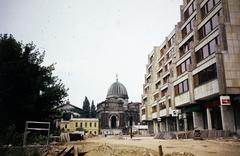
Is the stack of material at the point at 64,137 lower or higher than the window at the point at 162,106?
lower

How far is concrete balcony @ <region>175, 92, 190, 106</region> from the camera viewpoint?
32.6 m

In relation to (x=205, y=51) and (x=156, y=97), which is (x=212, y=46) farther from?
(x=156, y=97)

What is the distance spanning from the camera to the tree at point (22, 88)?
19.2m

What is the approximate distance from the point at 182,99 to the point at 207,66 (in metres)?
7.99

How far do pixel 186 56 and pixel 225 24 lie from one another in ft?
30.6

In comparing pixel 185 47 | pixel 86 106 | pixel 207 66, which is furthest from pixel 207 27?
pixel 86 106

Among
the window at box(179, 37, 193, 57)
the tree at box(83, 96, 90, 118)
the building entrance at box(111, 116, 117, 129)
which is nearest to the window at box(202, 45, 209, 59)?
the window at box(179, 37, 193, 57)

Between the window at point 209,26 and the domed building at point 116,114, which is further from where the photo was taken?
the domed building at point 116,114

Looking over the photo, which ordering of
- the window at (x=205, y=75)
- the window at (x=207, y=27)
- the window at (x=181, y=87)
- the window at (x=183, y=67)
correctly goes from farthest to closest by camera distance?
the window at (x=183, y=67) → the window at (x=181, y=87) → the window at (x=207, y=27) → the window at (x=205, y=75)

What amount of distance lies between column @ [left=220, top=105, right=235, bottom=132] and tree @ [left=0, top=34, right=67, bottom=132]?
1677 cm

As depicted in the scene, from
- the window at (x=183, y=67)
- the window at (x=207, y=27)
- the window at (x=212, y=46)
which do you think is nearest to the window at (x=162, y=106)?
the window at (x=183, y=67)

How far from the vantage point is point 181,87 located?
3519 cm

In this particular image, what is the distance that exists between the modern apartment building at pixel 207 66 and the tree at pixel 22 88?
53.6 ft

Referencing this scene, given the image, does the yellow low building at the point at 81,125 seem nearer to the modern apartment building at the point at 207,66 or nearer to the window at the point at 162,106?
the window at the point at 162,106
